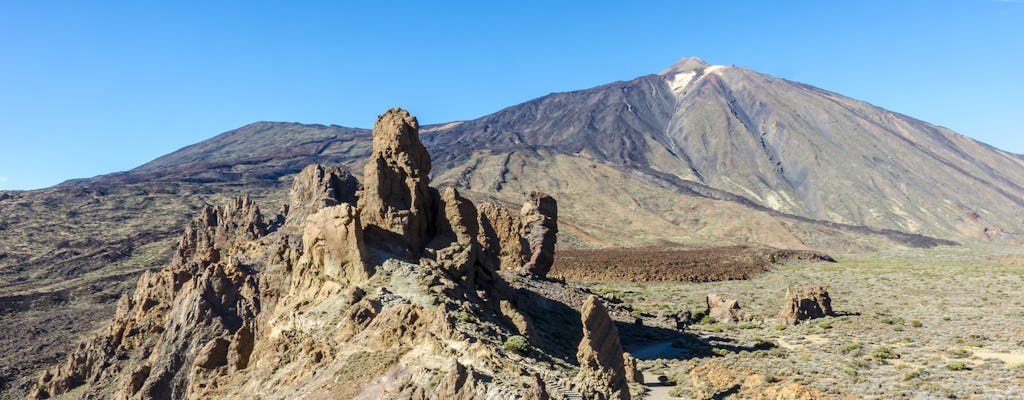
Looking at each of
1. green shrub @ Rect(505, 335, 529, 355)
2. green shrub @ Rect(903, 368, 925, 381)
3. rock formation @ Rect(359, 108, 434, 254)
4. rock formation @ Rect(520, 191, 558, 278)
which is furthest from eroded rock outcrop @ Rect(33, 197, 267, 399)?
green shrub @ Rect(903, 368, 925, 381)

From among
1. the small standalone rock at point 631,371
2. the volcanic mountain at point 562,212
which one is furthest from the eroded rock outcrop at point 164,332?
the small standalone rock at point 631,371

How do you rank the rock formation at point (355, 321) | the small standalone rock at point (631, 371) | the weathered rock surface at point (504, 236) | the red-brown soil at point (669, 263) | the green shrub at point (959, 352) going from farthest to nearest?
1. the red-brown soil at point (669, 263)
2. the weathered rock surface at point (504, 236)
3. the green shrub at point (959, 352)
4. the small standalone rock at point (631, 371)
5. the rock formation at point (355, 321)

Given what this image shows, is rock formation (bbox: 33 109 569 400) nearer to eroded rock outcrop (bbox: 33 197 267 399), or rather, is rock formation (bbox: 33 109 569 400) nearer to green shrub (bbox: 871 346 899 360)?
eroded rock outcrop (bbox: 33 197 267 399)

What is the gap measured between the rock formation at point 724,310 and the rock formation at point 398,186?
84.9 feet

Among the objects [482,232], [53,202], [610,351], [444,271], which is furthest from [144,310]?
[53,202]

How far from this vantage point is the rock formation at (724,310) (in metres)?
46.4

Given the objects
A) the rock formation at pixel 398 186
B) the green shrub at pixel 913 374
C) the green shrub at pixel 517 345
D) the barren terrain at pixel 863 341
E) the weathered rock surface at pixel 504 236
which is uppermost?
the rock formation at pixel 398 186

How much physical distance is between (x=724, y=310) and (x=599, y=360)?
29497 millimetres

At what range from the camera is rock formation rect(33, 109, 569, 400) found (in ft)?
54.5

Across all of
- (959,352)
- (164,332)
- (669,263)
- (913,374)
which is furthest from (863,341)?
(669,263)

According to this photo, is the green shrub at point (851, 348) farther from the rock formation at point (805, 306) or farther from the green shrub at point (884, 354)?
the rock formation at point (805, 306)

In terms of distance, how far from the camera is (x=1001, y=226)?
159250 millimetres

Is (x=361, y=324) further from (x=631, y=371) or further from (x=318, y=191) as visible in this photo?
(x=318, y=191)

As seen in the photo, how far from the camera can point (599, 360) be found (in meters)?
21.1
